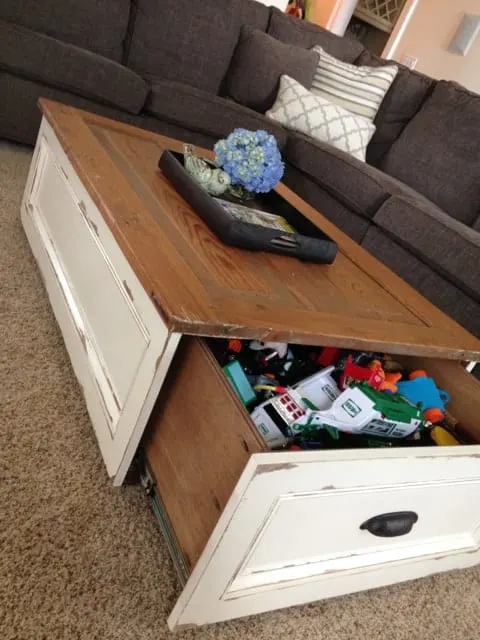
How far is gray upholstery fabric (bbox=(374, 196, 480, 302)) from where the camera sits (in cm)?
164

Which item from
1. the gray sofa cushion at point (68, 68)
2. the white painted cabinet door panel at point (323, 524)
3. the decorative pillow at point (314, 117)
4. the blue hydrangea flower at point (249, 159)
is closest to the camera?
the white painted cabinet door panel at point (323, 524)

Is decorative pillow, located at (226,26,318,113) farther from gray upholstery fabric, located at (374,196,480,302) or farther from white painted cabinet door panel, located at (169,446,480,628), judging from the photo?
white painted cabinet door panel, located at (169,446,480,628)

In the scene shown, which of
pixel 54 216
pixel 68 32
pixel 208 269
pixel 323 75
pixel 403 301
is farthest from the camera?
pixel 323 75

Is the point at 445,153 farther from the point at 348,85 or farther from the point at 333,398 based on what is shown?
the point at 333,398

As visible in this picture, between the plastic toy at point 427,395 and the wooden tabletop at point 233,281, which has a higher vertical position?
the wooden tabletop at point 233,281

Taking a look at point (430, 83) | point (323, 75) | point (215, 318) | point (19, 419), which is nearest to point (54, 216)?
point (19, 419)

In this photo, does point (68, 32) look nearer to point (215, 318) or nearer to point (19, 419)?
point (19, 419)

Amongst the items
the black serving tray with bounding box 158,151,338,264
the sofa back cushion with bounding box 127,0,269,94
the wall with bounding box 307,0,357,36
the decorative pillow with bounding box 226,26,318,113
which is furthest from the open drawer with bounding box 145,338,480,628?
the wall with bounding box 307,0,357,36

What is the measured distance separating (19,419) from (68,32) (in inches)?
Result: 71.5

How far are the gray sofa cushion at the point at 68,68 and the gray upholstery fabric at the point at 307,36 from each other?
945mm

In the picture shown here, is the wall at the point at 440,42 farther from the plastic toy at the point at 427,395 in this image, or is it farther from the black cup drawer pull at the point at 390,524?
the black cup drawer pull at the point at 390,524

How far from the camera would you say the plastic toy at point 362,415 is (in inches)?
29.4

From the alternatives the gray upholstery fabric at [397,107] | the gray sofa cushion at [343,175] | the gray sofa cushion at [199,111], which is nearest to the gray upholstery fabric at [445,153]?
the gray upholstery fabric at [397,107]

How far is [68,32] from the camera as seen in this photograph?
2.09m
